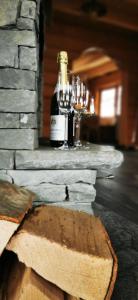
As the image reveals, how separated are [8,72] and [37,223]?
0.62 metres

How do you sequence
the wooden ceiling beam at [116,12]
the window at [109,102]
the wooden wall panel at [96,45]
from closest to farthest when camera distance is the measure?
the wooden ceiling beam at [116,12]
the wooden wall panel at [96,45]
the window at [109,102]

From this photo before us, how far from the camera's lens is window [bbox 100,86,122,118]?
1152 cm

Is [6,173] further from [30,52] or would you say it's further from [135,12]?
[135,12]

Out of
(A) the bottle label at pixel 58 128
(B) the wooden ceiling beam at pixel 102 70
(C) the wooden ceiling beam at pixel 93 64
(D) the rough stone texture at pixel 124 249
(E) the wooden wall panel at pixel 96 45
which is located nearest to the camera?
(D) the rough stone texture at pixel 124 249

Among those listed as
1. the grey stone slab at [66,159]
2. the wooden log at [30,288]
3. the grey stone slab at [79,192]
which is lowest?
the wooden log at [30,288]

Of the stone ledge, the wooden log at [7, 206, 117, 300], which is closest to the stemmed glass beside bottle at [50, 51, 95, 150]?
the stone ledge

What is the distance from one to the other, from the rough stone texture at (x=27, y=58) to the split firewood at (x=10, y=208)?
18.7 inches

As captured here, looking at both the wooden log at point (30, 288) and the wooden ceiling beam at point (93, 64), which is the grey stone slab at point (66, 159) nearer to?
the wooden log at point (30, 288)

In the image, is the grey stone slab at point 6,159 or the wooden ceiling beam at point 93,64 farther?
the wooden ceiling beam at point 93,64

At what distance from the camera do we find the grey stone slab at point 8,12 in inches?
46.8

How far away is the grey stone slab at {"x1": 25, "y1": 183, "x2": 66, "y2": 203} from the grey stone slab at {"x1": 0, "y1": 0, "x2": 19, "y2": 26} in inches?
26.5

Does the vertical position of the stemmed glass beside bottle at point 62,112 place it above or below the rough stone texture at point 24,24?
below

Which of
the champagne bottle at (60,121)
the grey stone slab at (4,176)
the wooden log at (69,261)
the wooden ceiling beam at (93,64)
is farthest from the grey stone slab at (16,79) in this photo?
the wooden ceiling beam at (93,64)

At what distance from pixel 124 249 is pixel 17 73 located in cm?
83
